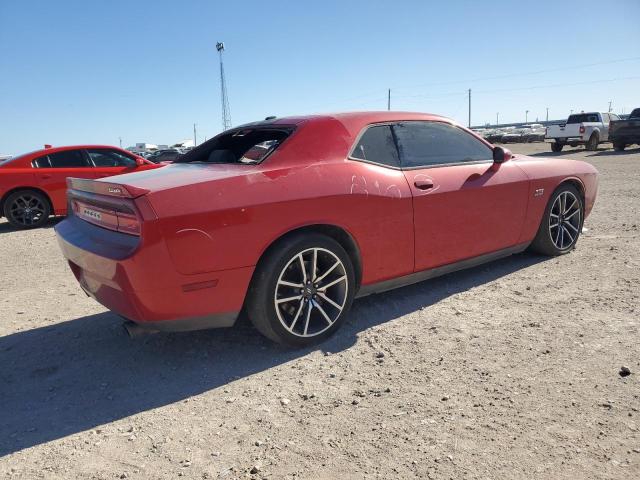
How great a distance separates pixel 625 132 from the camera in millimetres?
19516

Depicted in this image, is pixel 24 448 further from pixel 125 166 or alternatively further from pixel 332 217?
pixel 125 166

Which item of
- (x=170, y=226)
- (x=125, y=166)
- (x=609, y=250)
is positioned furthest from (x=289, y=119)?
(x=125, y=166)

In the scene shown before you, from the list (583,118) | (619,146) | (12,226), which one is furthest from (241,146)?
(583,118)

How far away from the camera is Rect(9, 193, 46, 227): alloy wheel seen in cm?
848

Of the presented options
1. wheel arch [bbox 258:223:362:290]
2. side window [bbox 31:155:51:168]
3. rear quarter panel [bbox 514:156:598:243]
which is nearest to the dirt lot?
wheel arch [bbox 258:223:362:290]

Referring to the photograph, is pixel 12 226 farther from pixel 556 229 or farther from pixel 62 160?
pixel 556 229

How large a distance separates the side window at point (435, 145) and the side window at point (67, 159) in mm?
7225

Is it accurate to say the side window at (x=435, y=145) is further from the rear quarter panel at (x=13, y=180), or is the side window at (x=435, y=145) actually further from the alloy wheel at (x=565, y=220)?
the rear quarter panel at (x=13, y=180)

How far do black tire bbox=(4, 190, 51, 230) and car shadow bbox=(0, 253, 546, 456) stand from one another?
5726 mm

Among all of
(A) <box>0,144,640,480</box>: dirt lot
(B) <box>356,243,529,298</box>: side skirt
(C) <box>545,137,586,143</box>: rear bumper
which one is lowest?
(A) <box>0,144,640,480</box>: dirt lot

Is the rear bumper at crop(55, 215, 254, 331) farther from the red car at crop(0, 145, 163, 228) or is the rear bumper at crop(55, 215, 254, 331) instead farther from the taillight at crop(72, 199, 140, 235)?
the red car at crop(0, 145, 163, 228)

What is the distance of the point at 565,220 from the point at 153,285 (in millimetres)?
4130

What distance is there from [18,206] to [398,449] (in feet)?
28.0

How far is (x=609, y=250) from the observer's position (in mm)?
5098
